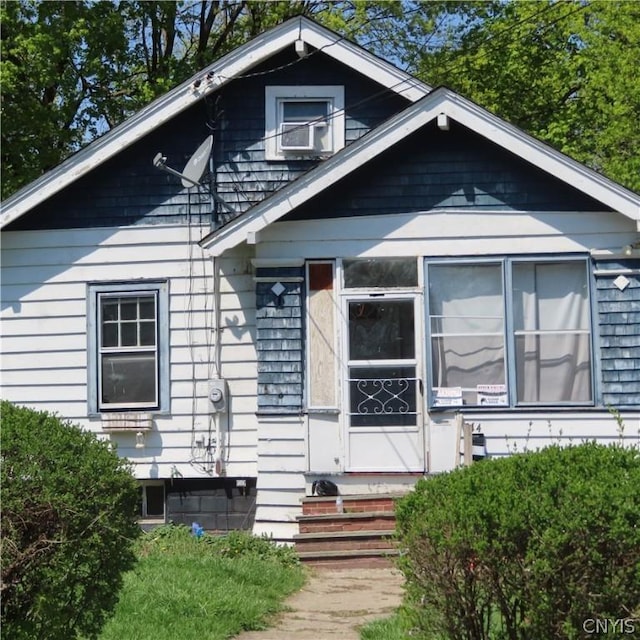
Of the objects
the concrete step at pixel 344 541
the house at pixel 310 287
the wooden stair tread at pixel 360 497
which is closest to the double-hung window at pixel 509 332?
the house at pixel 310 287

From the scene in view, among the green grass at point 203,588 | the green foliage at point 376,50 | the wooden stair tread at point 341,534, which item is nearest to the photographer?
the green grass at point 203,588

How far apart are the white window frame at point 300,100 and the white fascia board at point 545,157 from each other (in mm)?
2013

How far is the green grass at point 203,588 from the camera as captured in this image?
791 centimetres

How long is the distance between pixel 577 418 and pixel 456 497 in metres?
6.33

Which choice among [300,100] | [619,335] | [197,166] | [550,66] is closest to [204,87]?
[197,166]

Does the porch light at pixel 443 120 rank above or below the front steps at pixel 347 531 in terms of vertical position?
above

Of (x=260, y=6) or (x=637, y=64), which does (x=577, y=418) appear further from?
(x=260, y=6)

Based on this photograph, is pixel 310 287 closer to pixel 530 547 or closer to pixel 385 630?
pixel 385 630

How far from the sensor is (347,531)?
1138 centimetres

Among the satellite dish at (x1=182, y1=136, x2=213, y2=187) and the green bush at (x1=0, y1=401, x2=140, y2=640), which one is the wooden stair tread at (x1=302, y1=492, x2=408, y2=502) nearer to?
the satellite dish at (x1=182, y1=136, x2=213, y2=187)

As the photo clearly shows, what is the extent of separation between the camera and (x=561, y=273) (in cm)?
1201

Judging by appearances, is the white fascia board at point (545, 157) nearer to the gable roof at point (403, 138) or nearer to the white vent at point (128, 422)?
the gable roof at point (403, 138)

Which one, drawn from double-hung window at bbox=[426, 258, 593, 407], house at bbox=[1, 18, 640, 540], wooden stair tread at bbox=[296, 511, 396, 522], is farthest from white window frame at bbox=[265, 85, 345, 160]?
wooden stair tread at bbox=[296, 511, 396, 522]

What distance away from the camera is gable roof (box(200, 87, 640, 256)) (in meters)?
11.5
